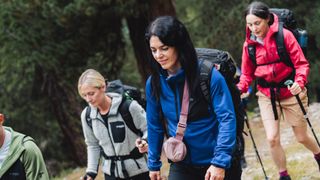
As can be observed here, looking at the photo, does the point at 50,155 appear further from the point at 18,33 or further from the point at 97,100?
the point at 97,100

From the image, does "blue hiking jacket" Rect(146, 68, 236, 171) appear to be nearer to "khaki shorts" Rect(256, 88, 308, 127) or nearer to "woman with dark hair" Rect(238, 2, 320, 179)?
"woman with dark hair" Rect(238, 2, 320, 179)

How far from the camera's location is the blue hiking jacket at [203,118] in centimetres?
330

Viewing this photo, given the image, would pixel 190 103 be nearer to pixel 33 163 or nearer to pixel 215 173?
pixel 215 173

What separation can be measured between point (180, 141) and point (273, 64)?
2.15m

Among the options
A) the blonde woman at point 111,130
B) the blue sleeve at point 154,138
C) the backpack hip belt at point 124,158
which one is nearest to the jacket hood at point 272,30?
the blonde woman at point 111,130

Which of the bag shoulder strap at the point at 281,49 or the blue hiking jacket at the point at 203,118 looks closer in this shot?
the blue hiking jacket at the point at 203,118

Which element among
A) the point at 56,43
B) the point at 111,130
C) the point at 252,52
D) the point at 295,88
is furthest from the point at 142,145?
the point at 56,43

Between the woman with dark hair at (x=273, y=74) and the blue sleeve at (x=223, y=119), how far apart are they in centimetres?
186

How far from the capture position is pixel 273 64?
5305mm

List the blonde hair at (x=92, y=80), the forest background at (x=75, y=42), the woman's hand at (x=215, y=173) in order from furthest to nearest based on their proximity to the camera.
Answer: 1. the forest background at (x=75, y=42)
2. the blonde hair at (x=92, y=80)
3. the woman's hand at (x=215, y=173)

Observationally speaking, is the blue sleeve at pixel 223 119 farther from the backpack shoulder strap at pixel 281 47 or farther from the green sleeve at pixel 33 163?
the backpack shoulder strap at pixel 281 47

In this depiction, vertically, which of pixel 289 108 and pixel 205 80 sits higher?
pixel 205 80

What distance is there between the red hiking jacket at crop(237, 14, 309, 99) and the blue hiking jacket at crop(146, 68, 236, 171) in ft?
6.12

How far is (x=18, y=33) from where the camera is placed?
11.8 meters
